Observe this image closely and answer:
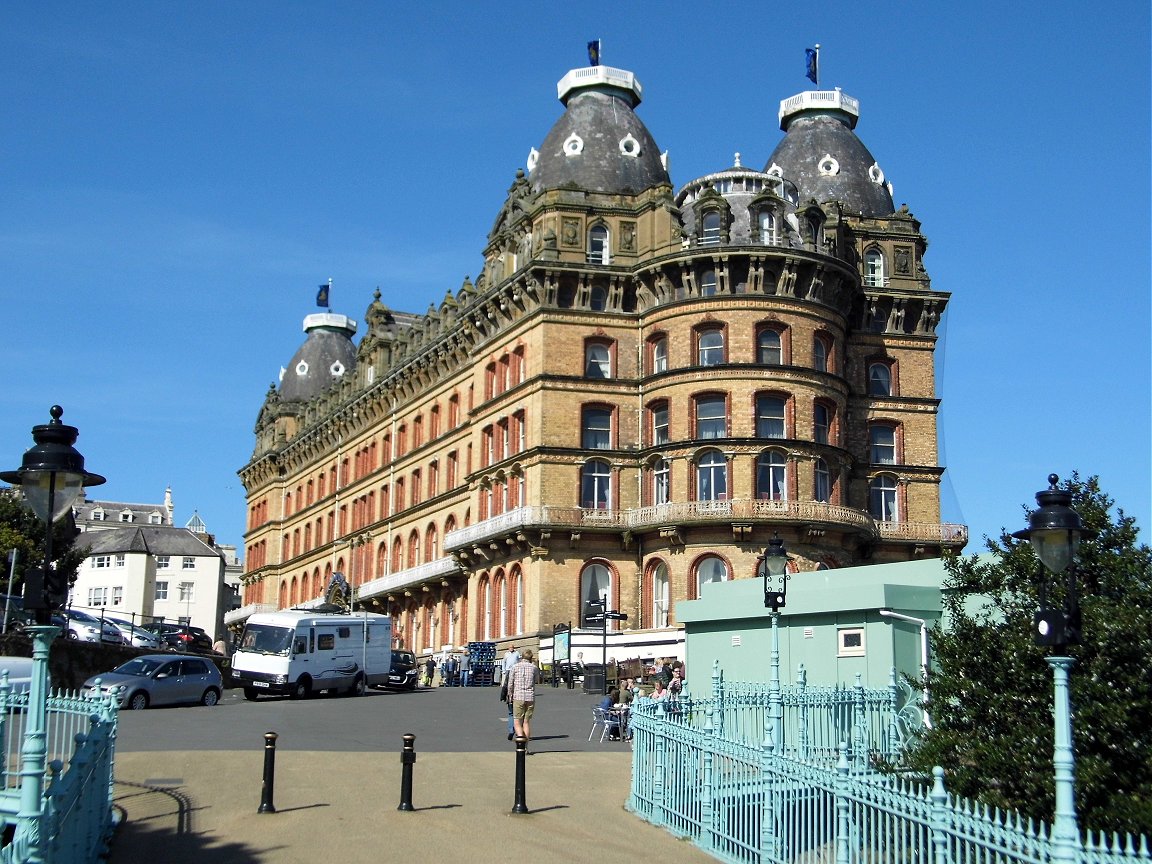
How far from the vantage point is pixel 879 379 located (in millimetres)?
55344

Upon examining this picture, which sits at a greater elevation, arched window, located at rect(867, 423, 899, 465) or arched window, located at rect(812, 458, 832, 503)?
arched window, located at rect(867, 423, 899, 465)

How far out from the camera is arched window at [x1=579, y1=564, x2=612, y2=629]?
50.5m

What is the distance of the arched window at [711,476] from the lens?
4852 cm

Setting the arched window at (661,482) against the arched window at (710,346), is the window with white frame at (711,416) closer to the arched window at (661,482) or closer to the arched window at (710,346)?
the arched window at (710,346)

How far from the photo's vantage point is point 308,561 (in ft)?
269

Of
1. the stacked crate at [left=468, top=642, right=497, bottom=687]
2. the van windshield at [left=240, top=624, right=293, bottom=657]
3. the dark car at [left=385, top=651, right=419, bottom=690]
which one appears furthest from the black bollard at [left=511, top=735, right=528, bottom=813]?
the stacked crate at [left=468, top=642, right=497, bottom=687]

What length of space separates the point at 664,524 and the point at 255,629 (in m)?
15.1

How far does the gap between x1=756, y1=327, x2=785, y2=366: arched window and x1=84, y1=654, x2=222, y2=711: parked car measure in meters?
22.2

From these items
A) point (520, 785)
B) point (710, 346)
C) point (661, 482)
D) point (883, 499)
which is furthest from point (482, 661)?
point (520, 785)

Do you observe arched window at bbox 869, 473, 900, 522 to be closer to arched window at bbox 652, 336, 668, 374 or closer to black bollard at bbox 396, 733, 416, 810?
arched window at bbox 652, 336, 668, 374

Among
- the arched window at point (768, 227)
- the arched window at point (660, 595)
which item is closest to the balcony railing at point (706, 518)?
the arched window at point (660, 595)

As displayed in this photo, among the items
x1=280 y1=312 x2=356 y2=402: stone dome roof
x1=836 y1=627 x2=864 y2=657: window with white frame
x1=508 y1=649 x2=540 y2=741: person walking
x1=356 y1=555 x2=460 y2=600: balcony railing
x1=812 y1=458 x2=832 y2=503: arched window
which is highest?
x1=280 y1=312 x2=356 y2=402: stone dome roof

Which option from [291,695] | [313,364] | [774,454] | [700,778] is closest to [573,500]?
[774,454]

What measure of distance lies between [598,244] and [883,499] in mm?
14675
